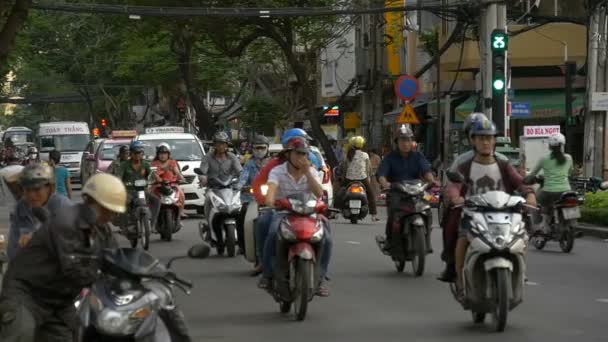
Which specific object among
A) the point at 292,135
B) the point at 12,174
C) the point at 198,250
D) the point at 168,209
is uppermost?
the point at 292,135

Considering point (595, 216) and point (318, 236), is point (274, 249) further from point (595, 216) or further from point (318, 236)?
point (595, 216)

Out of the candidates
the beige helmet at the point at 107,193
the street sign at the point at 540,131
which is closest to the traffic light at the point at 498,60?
the street sign at the point at 540,131

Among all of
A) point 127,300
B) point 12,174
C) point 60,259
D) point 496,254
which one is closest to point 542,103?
point 496,254

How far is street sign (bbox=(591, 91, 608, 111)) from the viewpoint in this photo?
998 inches

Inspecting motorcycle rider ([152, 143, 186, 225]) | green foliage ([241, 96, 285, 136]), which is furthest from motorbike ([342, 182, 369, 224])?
green foliage ([241, 96, 285, 136])

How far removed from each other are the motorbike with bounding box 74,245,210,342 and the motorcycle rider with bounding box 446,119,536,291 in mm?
4521

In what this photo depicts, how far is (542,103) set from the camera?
122 ft

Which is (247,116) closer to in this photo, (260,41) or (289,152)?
(260,41)

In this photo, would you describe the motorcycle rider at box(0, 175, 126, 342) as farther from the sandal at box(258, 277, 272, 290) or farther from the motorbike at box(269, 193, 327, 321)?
the sandal at box(258, 277, 272, 290)

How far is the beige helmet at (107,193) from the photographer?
269 inches

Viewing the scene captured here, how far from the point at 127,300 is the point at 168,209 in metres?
14.1

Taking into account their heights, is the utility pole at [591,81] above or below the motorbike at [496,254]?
above

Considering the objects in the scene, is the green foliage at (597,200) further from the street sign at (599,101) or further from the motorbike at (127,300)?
the motorbike at (127,300)

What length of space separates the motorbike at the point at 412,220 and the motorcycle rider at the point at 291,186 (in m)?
2.77
